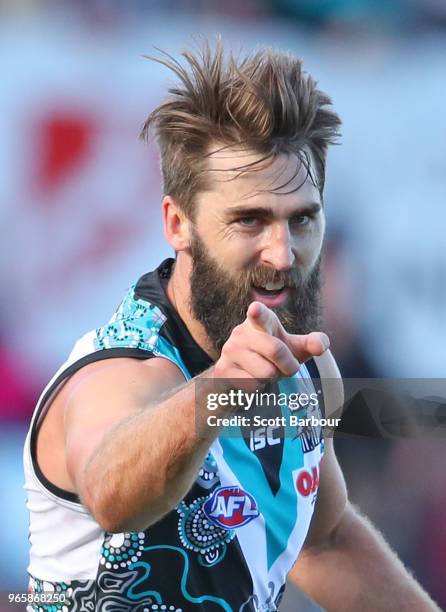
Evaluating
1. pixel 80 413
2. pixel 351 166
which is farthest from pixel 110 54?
pixel 80 413

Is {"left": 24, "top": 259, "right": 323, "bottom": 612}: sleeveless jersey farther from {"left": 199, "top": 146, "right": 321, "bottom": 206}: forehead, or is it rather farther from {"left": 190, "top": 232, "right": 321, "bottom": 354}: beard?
{"left": 199, "top": 146, "right": 321, "bottom": 206}: forehead

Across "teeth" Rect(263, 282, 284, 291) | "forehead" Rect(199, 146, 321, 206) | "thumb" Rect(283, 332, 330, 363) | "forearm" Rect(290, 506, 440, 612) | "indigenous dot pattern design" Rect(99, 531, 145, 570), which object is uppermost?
"forehead" Rect(199, 146, 321, 206)

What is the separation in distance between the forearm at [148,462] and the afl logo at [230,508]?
0.44m

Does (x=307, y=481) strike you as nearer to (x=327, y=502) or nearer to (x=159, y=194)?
(x=327, y=502)

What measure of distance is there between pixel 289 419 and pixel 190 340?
0.35 m

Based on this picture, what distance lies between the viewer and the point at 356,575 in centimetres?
279

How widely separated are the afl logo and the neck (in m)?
0.33

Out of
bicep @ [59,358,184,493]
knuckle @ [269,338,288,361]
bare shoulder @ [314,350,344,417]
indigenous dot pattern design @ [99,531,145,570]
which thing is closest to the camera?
knuckle @ [269,338,288,361]

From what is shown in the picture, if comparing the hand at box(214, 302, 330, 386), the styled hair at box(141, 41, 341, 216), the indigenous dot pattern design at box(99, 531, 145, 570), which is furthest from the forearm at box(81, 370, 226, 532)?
the styled hair at box(141, 41, 341, 216)

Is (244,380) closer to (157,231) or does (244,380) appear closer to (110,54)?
(157,231)

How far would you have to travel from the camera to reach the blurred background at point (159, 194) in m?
3.87

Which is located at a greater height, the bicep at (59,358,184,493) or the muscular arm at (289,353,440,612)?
the bicep at (59,358,184,493)

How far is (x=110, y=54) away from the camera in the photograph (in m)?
4.03

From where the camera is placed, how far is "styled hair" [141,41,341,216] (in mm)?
2398
